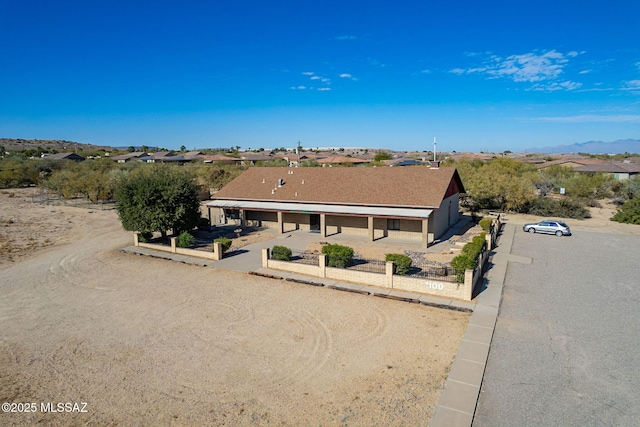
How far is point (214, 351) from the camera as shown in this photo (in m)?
12.9

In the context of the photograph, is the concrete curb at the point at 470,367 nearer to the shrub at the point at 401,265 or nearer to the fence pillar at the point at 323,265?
the shrub at the point at 401,265

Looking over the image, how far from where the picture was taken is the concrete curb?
9477mm

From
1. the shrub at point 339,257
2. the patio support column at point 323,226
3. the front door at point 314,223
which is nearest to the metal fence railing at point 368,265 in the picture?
the shrub at point 339,257

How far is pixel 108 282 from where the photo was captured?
2045 cm

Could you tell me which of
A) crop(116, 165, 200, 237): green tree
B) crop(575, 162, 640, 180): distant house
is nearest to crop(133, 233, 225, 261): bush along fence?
crop(116, 165, 200, 237): green tree

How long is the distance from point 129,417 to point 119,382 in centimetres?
185

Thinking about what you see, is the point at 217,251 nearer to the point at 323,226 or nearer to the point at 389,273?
the point at 323,226

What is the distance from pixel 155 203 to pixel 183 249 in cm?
424

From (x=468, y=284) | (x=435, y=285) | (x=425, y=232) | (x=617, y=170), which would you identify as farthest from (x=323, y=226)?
(x=617, y=170)

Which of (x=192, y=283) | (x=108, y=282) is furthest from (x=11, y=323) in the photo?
(x=192, y=283)

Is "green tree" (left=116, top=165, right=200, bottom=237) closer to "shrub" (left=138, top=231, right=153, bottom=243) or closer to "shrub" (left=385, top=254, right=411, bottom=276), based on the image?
"shrub" (left=138, top=231, right=153, bottom=243)

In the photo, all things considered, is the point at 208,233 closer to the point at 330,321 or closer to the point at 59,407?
the point at 330,321

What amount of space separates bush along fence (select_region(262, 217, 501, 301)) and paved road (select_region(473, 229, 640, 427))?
186 cm

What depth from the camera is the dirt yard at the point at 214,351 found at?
32.4ft
